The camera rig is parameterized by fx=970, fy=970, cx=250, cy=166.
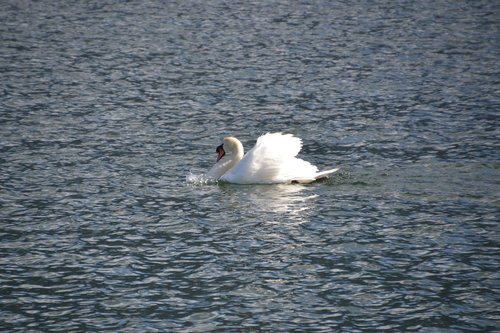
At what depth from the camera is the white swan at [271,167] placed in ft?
61.8

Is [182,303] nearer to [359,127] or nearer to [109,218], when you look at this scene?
[109,218]

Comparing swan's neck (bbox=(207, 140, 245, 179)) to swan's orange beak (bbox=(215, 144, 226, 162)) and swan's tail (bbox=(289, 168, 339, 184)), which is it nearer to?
swan's orange beak (bbox=(215, 144, 226, 162))

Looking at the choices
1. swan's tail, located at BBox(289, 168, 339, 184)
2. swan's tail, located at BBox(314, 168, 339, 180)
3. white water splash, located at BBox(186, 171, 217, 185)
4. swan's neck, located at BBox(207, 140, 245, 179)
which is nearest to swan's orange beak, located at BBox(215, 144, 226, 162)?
swan's neck, located at BBox(207, 140, 245, 179)

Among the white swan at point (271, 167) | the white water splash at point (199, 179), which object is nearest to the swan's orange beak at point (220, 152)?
the white swan at point (271, 167)

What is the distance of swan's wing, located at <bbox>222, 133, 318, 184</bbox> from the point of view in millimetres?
18875

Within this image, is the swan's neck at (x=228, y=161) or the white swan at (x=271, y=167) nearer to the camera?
the white swan at (x=271, y=167)

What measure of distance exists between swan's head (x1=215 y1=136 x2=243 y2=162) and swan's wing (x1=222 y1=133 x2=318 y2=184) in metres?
0.64

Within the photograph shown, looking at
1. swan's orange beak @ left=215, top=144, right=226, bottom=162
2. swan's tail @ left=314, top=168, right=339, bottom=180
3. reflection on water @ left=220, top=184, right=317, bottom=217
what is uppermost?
swan's orange beak @ left=215, top=144, right=226, bottom=162

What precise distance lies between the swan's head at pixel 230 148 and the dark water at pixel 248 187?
1.98 ft

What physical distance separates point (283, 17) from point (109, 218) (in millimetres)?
23444

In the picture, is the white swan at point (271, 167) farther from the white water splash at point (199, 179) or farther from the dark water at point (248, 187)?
the dark water at point (248, 187)

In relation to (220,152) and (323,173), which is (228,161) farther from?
(323,173)

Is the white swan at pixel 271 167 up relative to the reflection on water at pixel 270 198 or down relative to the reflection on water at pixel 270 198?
up

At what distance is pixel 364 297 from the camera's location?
13109 mm
